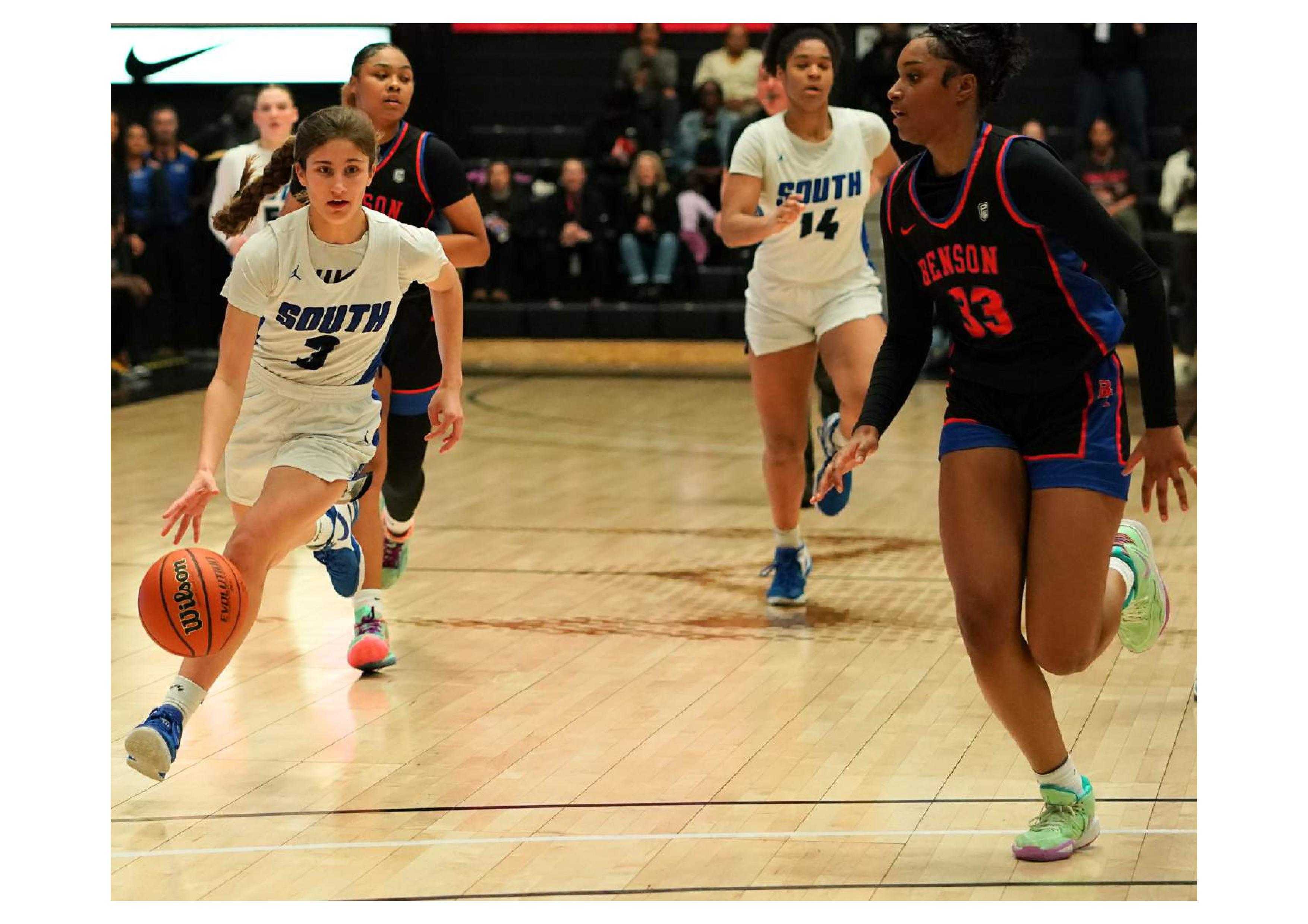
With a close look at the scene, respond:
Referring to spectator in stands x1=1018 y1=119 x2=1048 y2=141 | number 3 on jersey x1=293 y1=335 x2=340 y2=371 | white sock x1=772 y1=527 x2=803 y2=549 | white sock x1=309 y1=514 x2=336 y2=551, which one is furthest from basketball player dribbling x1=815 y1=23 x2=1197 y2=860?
spectator in stands x1=1018 y1=119 x2=1048 y2=141

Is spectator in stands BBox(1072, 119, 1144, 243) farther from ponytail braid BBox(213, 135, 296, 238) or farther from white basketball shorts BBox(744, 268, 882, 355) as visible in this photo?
Result: ponytail braid BBox(213, 135, 296, 238)

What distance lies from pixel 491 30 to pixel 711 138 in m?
2.92

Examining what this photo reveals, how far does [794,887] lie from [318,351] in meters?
1.80

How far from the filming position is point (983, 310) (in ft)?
11.2

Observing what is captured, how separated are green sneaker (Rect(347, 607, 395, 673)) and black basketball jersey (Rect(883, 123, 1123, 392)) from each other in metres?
2.14

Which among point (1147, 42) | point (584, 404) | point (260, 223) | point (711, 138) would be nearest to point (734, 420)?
point (584, 404)

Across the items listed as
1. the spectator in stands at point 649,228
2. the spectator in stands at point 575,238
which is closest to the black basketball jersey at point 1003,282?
the spectator in stands at point 649,228

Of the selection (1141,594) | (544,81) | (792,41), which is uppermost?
(544,81)

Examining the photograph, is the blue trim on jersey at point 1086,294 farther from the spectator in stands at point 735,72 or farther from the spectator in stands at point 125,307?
the spectator in stands at point 735,72

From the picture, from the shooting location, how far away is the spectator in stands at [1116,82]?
43.8 feet

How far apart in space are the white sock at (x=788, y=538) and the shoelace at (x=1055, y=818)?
2.42 m

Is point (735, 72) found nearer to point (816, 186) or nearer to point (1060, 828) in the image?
point (816, 186)

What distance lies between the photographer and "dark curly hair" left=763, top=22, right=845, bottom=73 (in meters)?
5.45

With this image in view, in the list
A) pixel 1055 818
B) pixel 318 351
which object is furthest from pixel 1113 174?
pixel 1055 818
